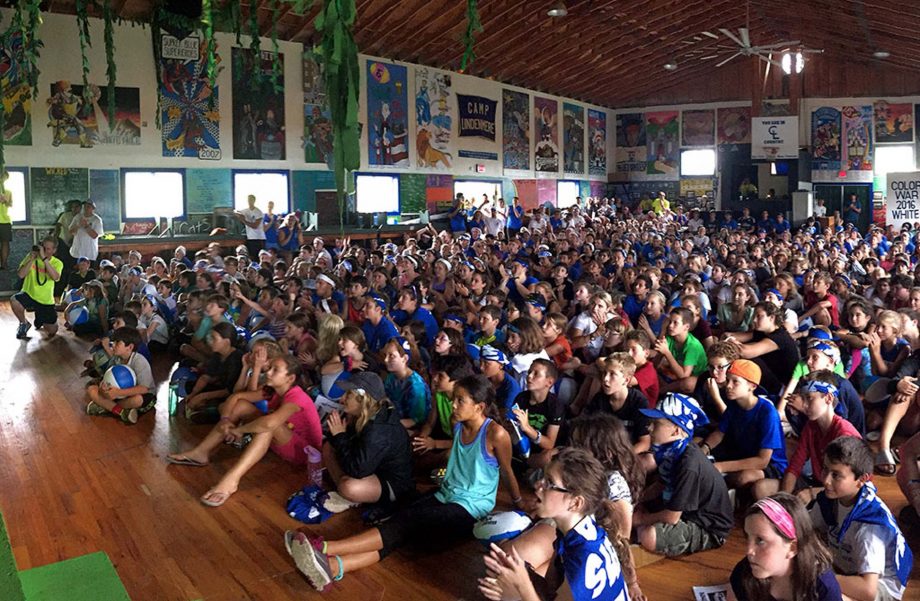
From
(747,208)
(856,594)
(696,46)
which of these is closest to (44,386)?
(856,594)

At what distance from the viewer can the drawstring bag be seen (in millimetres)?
4512

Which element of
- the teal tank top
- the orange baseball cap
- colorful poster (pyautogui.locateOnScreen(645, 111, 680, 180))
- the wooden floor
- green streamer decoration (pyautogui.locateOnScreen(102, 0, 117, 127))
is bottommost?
the wooden floor

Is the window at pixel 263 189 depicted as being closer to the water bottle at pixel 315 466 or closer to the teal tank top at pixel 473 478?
the water bottle at pixel 315 466

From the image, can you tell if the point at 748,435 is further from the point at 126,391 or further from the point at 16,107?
the point at 16,107

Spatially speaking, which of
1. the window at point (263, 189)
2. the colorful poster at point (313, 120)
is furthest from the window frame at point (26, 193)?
the colorful poster at point (313, 120)

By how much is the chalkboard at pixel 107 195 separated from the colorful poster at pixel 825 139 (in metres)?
23.2

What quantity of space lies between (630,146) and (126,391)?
26364mm

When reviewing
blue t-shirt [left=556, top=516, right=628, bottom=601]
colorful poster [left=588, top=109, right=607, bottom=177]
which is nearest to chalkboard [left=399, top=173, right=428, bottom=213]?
colorful poster [left=588, top=109, right=607, bottom=177]

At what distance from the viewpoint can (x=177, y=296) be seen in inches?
405

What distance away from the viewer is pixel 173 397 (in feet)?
22.5

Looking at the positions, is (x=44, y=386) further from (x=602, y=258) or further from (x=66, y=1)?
(x=66, y=1)

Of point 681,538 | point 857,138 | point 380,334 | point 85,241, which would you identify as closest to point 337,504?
point 681,538

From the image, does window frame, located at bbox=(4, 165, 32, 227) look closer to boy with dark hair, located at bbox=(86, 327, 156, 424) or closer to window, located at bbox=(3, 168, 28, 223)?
window, located at bbox=(3, 168, 28, 223)

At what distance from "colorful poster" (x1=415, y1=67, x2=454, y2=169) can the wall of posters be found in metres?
4.48
